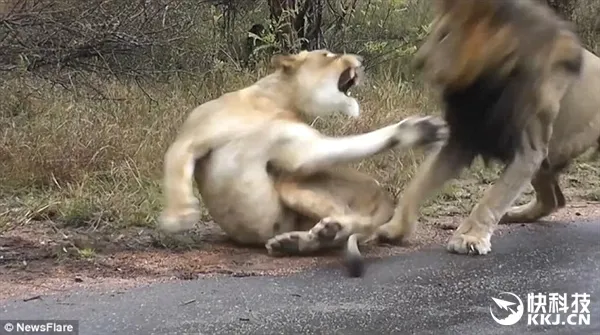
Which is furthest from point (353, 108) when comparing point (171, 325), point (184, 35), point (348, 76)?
point (184, 35)

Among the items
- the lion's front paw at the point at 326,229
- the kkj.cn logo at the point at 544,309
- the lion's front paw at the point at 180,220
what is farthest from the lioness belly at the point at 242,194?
the kkj.cn logo at the point at 544,309

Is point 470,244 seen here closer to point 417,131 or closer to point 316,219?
point 417,131

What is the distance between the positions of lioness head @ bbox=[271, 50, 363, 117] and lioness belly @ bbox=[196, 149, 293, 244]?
1.98 ft

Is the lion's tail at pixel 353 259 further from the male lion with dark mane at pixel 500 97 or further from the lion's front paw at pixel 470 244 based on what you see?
the lion's front paw at pixel 470 244

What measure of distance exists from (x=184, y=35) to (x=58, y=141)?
2.50 meters

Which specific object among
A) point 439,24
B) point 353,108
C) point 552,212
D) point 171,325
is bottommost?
point 552,212

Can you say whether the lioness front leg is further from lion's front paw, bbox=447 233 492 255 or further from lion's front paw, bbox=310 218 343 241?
lion's front paw, bbox=447 233 492 255

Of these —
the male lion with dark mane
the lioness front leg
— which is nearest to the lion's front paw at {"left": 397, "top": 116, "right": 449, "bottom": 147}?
the lioness front leg

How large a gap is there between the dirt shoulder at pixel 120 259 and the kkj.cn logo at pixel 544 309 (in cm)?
88

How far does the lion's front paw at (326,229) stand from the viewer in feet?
15.5

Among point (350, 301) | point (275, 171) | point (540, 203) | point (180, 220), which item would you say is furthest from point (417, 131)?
point (540, 203)

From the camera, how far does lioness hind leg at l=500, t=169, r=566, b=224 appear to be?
6.00m

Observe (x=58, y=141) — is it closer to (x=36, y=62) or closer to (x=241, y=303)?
(x=36, y=62)

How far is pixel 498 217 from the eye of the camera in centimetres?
521
